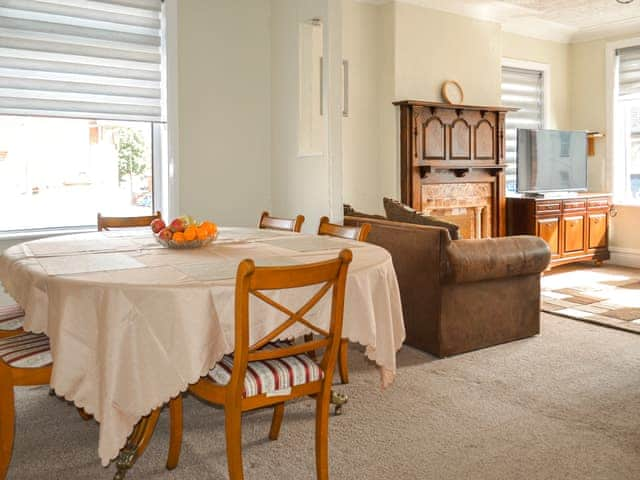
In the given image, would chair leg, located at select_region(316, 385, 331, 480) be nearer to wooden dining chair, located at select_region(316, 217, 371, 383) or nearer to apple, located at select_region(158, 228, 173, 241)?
wooden dining chair, located at select_region(316, 217, 371, 383)

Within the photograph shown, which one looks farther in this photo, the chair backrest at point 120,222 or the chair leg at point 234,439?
the chair backrest at point 120,222

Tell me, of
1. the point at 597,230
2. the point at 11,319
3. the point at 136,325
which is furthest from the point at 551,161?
the point at 136,325

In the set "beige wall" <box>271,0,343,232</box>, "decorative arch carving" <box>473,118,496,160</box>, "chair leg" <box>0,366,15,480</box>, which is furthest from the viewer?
"decorative arch carving" <box>473,118,496,160</box>

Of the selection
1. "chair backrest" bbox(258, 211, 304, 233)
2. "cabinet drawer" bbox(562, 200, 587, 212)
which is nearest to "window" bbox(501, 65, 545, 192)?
"cabinet drawer" bbox(562, 200, 587, 212)

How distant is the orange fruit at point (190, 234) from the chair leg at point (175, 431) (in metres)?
0.76

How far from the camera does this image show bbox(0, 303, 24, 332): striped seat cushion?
2602 millimetres

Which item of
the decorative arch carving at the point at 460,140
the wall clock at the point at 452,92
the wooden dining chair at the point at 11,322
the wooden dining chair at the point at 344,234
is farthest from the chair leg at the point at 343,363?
the wall clock at the point at 452,92

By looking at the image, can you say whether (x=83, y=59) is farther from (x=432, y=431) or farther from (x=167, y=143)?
(x=432, y=431)

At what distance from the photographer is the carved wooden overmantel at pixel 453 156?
233 inches

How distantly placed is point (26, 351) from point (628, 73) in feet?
23.9

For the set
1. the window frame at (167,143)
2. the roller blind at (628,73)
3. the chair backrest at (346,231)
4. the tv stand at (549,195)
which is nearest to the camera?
the chair backrest at (346,231)

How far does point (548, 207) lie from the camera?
657 cm

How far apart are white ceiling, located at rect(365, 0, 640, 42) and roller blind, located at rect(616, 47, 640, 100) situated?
0.23 m

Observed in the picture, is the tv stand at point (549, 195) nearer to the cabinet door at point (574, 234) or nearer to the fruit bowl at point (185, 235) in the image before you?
the cabinet door at point (574, 234)
